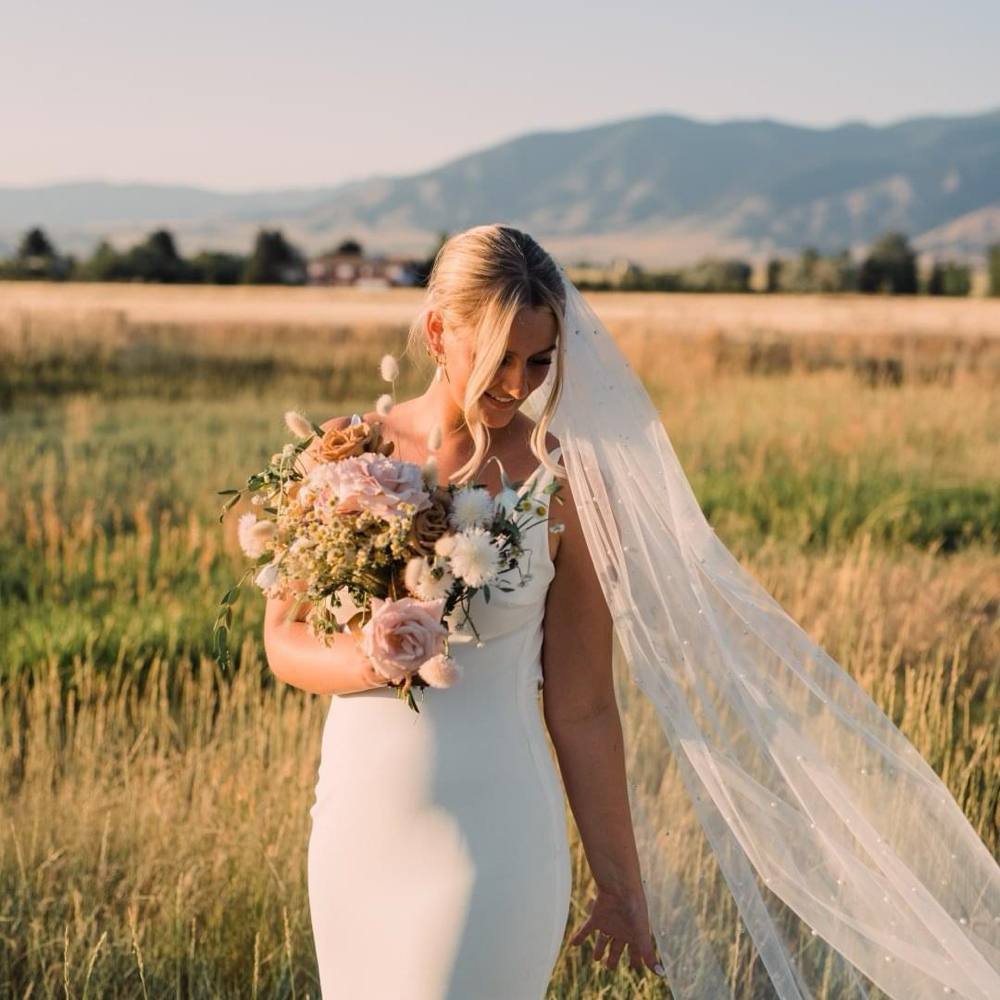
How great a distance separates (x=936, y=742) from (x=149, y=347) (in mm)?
21124

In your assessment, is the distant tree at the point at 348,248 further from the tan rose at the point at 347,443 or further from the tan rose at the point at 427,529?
the tan rose at the point at 427,529

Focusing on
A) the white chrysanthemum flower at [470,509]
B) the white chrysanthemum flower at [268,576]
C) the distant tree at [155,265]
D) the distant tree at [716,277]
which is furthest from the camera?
the distant tree at [716,277]

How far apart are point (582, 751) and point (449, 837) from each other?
34cm

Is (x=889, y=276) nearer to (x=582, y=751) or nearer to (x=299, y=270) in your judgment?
(x=299, y=270)

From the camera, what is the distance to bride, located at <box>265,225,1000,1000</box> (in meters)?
2.37

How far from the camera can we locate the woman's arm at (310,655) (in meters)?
2.25

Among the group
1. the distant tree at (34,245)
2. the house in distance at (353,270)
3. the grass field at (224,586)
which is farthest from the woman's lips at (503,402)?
the house in distance at (353,270)

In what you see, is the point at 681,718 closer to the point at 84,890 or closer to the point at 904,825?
the point at 904,825

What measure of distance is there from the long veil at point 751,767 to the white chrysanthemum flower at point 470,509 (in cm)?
57

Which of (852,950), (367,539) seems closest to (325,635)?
(367,539)

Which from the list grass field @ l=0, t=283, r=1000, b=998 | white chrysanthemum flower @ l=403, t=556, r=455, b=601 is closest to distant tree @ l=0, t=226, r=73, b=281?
grass field @ l=0, t=283, r=1000, b=998

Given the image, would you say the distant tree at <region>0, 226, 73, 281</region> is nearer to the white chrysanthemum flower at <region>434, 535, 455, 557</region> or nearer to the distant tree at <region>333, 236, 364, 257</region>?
the distant tree at <region>333, 236, 364, 257</region>

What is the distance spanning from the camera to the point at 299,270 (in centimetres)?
10456

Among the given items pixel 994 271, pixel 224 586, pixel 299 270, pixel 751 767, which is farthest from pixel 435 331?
pixel 299 270
